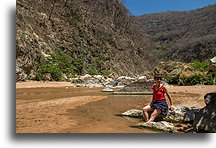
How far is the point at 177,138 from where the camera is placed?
2469 millimetres

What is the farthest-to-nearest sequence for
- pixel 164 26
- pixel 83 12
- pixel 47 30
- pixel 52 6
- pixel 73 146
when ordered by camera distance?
pixel 164 26 → pixel 83 12 → pixel 52 6 → pixel 47 30 → pixel 73 146

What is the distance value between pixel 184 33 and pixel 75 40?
169ft

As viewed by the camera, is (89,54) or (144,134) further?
(89,54)

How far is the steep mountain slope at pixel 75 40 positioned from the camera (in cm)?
1517

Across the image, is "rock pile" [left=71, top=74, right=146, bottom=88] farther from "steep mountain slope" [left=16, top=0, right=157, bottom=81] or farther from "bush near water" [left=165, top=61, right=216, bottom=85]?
"bush near water" [left=165, top=61, right=216, bottom=85]

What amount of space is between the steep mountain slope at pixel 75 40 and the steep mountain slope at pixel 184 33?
33.1 ft

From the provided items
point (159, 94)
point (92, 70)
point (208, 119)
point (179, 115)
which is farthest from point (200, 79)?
point (92, 70)

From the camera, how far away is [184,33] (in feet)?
205

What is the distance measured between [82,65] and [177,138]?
769 inches

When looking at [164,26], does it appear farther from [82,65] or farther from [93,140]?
[93,140]

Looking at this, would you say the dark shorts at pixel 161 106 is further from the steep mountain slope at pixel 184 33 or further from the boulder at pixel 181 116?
the steep mountain slope at pixel 184 33

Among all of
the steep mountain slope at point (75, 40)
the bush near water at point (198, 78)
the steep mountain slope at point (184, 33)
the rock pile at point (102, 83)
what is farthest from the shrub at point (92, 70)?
A: the steep mountain slope at point (184, 33)

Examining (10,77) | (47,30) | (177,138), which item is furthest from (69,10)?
(177,138)
